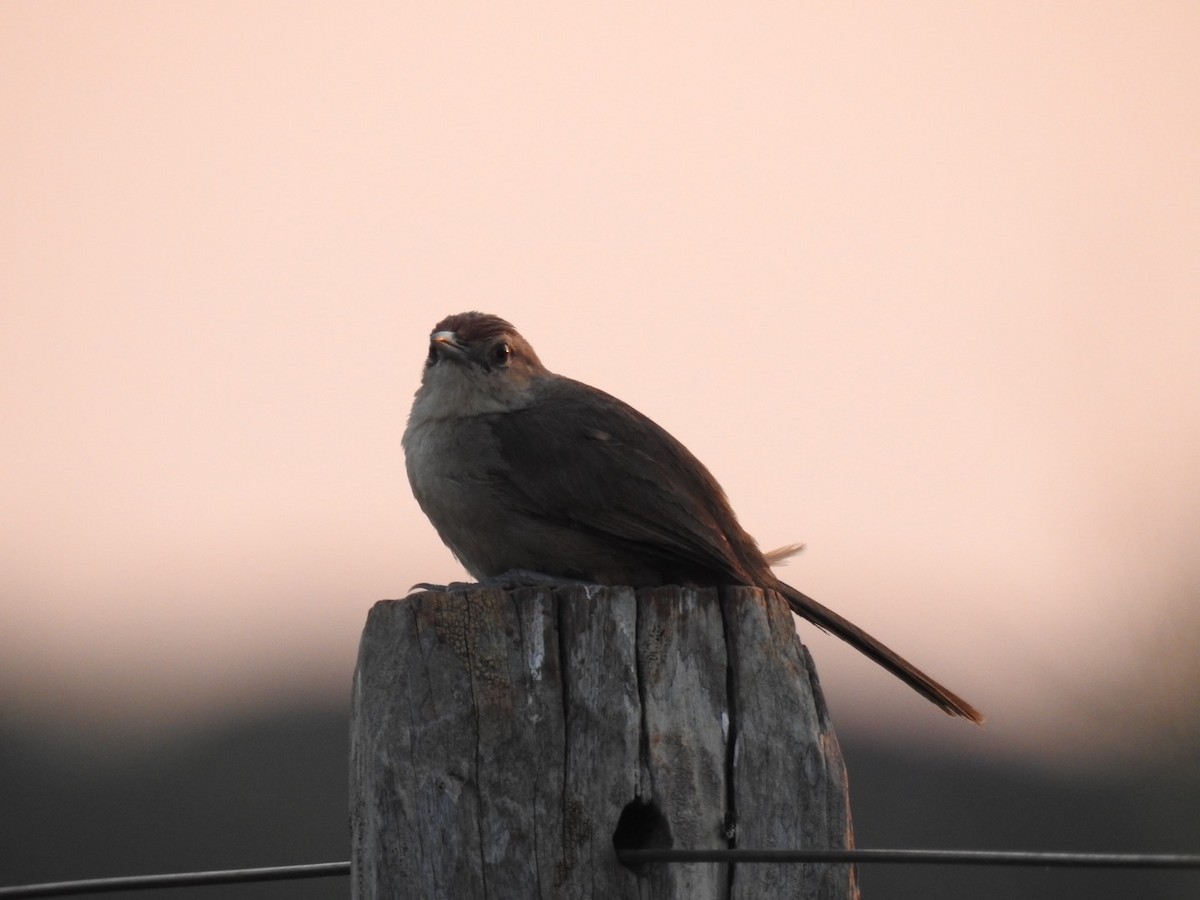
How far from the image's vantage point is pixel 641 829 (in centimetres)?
320

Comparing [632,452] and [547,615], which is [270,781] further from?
[547,615]

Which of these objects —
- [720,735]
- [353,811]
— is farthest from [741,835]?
[353,811]

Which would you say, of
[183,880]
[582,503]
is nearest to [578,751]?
[183,880]

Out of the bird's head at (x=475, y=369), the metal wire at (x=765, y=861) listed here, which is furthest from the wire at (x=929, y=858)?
the bird's head at (x=475, y=369)

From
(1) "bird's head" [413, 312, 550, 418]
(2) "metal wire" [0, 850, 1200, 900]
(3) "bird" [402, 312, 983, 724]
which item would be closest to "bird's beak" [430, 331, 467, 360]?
(1) "bird's head" [413, 312, 550, 418]

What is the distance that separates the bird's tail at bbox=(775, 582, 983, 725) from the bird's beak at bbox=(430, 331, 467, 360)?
1596 mm

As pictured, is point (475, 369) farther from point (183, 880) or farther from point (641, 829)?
point (641, 829)

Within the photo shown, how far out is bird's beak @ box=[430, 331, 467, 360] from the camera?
18.9ft

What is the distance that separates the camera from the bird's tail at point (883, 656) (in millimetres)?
4676

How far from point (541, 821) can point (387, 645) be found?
0.48m

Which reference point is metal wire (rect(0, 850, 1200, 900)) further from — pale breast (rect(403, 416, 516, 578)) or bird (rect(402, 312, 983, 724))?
pale breast (rect(403, 416, 516, 578))

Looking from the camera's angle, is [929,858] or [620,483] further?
[620,483]

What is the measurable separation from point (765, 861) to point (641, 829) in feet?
0.87

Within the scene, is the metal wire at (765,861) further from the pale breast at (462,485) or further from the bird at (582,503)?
the pale breast at (462,485)
